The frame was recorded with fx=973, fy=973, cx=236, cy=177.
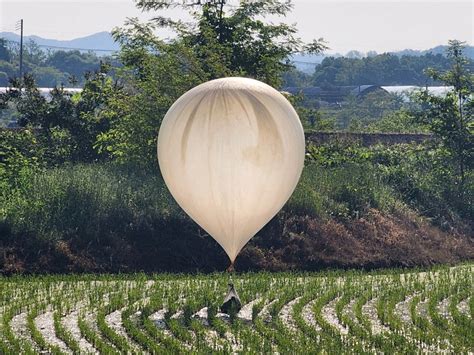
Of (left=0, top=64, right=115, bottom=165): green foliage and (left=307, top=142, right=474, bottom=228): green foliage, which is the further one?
(left=0, top=64, right=115, bottom=165): green foliage

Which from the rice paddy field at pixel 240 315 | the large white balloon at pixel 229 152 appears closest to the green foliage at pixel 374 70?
the rice paddy field at pixel 240 315

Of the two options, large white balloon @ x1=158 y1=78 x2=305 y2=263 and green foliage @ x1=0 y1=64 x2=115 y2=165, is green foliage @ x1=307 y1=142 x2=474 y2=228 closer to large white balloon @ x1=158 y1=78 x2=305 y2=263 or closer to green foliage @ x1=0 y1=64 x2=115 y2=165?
green foliage @ x1=0 y1=64 x2=115 y2=165

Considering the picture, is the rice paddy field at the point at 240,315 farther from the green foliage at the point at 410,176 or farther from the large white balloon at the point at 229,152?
the green foliage at the point at 410,176

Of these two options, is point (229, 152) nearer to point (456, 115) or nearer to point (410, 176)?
point (410, 176)

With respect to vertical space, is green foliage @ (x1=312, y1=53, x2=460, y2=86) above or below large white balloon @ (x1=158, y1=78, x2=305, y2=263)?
above

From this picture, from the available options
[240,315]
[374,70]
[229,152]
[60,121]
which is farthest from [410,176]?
[374,70]

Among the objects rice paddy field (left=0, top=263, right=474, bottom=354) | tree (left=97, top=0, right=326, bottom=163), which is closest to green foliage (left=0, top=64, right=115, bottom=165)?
tree (left=97, top=0, right=326, bottom=163)
